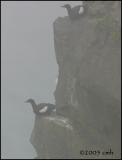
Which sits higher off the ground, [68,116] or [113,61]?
[113,61]

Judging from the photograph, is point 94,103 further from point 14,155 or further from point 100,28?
Answer: point 14,155

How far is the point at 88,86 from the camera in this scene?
17.0 metres

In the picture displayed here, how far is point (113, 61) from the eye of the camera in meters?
16.4

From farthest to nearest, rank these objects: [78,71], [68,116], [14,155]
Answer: [14,155], [68,116], [78,71]

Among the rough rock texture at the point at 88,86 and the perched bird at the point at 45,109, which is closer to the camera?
the rough rock texture at the point at 88,86

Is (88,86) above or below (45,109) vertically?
above

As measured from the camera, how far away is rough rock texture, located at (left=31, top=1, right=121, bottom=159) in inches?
654

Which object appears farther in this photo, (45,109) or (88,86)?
(45,109)

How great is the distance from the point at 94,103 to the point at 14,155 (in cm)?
5214

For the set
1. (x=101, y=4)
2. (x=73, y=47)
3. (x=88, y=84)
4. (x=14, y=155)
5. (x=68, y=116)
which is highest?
(x=101, y=4)

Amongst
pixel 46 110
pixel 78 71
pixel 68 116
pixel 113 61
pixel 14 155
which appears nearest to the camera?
pixel 113 61

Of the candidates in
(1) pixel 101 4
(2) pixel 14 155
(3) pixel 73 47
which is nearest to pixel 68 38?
(3) pixel 73 47

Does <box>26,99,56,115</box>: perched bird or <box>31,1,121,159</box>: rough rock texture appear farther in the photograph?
<box>26,99,56,115</box>: perched bird

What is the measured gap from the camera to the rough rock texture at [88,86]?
54.5 ft
